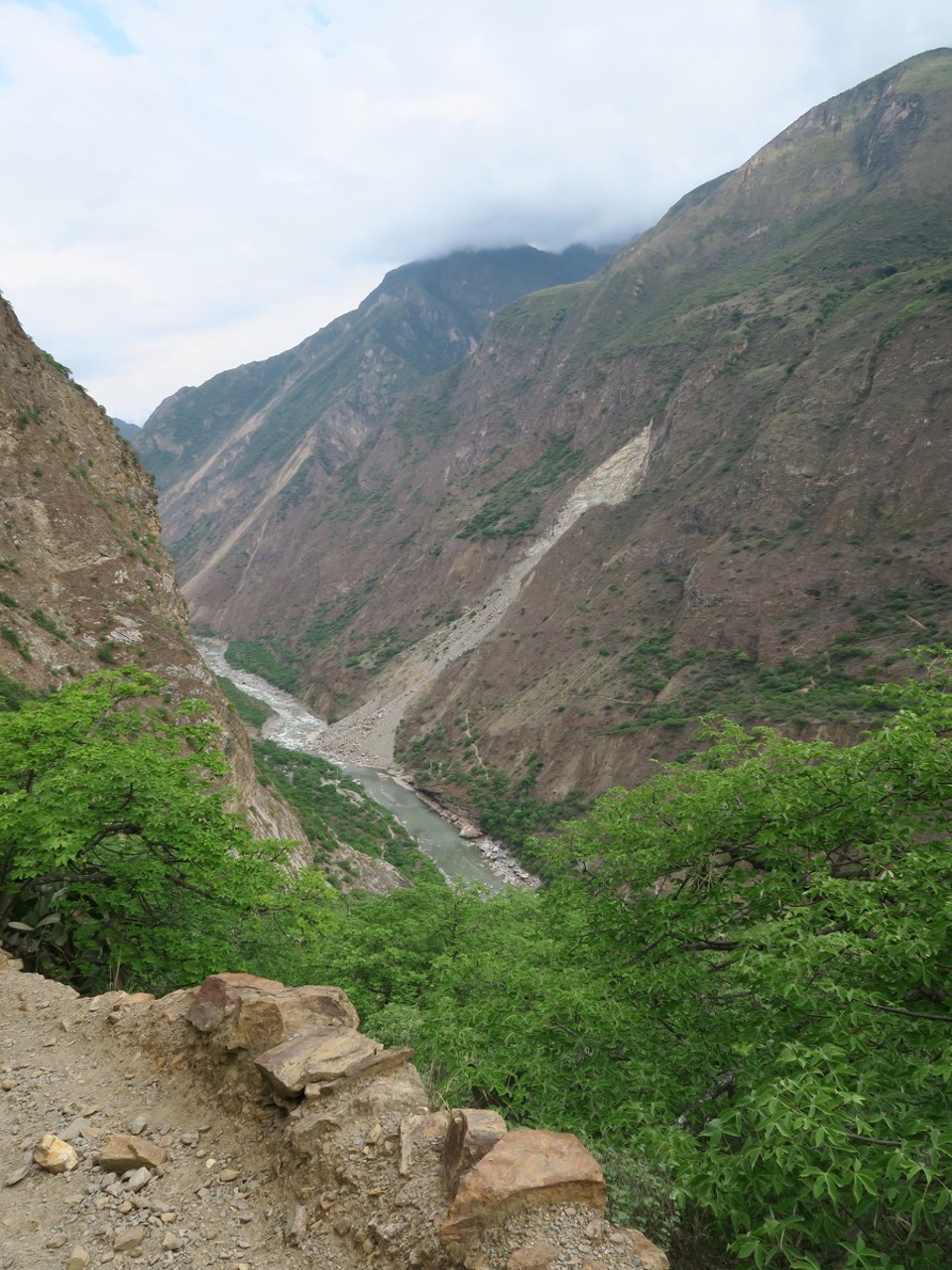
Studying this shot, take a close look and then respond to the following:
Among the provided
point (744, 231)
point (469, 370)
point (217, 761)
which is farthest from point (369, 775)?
point (469, 370)

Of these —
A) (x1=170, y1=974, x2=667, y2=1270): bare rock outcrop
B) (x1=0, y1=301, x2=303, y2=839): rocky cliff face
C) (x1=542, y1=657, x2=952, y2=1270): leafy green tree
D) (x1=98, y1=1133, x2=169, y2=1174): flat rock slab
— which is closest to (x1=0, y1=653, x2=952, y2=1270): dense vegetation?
(x1=542, y1=657, x2=952, y2=1270): leafy green tree

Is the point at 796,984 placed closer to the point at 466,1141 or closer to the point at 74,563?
the point at 466,1141

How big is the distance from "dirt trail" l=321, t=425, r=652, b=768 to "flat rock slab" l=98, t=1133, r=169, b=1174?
6172cm

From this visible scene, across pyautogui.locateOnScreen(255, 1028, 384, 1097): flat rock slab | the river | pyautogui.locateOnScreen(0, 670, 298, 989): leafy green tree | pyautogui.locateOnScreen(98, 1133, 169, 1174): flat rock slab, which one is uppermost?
pyautogui.locateOnScreen(0, 670, 298, 989): leafy green tree

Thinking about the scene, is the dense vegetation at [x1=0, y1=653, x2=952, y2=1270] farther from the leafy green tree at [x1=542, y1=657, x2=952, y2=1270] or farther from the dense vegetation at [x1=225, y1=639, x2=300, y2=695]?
the dense vegetation at [x1=225, y1=639, x2=300, y2=695]

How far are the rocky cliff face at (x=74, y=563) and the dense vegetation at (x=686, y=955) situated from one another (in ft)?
54.9

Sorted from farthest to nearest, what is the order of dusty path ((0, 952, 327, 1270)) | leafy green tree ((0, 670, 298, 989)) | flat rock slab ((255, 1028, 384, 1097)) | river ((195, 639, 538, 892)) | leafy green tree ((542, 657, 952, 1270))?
river ((195, 639, 538, 892))
leafy green tree ((0, 670, 298, 989))
flat rock slab ((255, 1028, 384, 1097))
dusty path ((0, 952, 327, 1270))
leafy green tree ((542, 657, 952, 1270))

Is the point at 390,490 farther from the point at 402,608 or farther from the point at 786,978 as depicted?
the point at 786,978

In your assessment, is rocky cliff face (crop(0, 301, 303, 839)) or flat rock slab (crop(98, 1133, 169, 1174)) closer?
flat rock slab (crop(98, 1133, 169, 1174))

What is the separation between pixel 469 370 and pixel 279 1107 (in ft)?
515

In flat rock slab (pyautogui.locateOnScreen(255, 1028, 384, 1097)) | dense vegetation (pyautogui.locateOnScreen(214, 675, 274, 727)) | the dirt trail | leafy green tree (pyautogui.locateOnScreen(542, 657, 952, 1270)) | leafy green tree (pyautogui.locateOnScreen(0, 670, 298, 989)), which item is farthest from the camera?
dense vegetation (pyautogui.locateOnScreen(214, 675, 274, 727))

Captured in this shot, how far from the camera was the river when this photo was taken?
42594mm

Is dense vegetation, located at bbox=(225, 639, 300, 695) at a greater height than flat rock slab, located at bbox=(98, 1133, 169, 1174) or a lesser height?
greater

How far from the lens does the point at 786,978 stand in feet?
17.1
